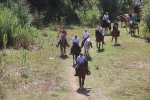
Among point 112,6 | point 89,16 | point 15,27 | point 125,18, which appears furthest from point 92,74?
point 112,6

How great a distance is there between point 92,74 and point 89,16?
52.3ft

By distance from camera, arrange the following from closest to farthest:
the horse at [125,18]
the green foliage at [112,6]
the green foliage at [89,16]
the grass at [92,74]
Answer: the grass at [92,74]
the horse at [125,18]
the green foliage at [89,16]
the green foliage at [112,6]

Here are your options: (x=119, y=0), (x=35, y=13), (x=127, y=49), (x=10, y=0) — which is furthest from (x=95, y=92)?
(x=119, y=0)

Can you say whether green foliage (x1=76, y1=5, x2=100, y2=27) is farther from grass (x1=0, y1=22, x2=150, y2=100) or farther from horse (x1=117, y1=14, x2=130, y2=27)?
grass (x1=0, y1=22, x2=150, y2=100)

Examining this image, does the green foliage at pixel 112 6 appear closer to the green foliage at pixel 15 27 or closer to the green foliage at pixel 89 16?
the green foliage at pixel 89 16

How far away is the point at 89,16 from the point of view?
35594mm

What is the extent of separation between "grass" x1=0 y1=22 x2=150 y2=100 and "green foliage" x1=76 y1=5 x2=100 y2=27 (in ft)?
24.9

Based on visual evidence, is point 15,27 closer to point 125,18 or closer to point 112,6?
point 125,18

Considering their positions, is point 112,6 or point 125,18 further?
point 112,6

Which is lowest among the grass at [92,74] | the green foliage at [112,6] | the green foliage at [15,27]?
the grass at [92,74]

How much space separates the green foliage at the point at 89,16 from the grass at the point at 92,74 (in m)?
7.59

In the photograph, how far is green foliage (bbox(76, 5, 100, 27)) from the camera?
3572cm

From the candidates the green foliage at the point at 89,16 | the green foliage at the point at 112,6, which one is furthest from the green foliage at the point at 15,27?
the green foliage at the point at 112,6

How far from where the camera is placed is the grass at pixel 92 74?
17.3 meters
